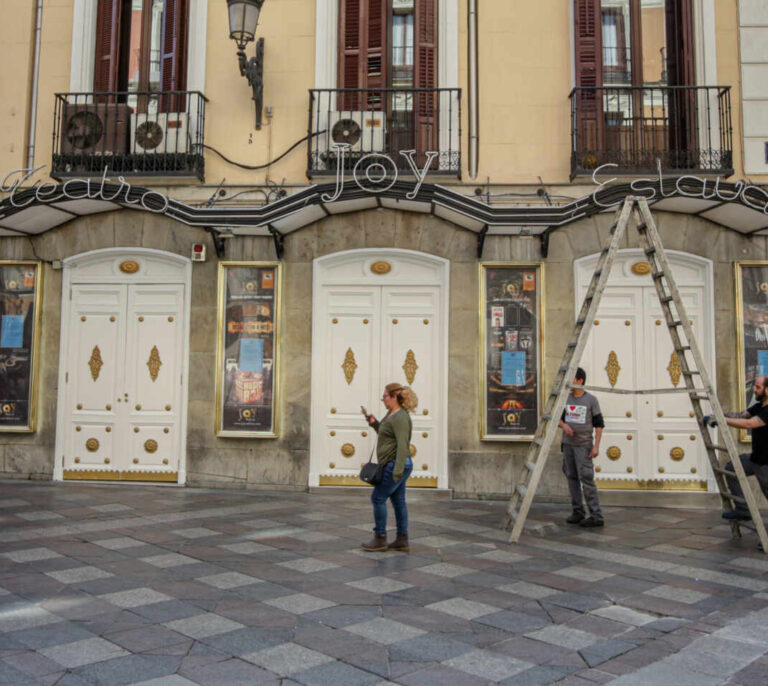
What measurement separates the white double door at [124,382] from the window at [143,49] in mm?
2973

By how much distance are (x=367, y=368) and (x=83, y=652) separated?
21.5 feet

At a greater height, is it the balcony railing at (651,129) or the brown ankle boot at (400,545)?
the balcony railing at (651,129)

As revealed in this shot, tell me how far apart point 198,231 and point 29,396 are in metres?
3.37

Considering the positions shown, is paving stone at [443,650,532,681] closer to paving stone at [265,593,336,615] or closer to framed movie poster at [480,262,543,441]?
paving stone at [265,593,336,615]

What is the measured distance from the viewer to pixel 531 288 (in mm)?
10344

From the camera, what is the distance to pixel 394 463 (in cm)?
688

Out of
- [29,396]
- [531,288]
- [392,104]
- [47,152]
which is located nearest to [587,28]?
[392,104]

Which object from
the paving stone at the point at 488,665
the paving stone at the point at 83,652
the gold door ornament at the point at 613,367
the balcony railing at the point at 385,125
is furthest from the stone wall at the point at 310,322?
the paving stone at the point at 83,652

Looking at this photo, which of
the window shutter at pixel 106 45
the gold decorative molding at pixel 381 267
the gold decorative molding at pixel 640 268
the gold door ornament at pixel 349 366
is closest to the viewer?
the gold decorative molding at pixel 640 268

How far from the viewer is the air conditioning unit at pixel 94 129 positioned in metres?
10.8

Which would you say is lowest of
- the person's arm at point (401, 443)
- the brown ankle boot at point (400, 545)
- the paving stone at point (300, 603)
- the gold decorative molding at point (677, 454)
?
the paving stone at point (300, 603)

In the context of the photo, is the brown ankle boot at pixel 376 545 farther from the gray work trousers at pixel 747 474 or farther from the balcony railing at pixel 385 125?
the balcony railing at pixel 385 125

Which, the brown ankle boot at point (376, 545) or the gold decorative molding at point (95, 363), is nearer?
the brown ankle boot at point (376, 545)

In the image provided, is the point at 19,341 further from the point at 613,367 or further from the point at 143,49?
the point at 613,367
